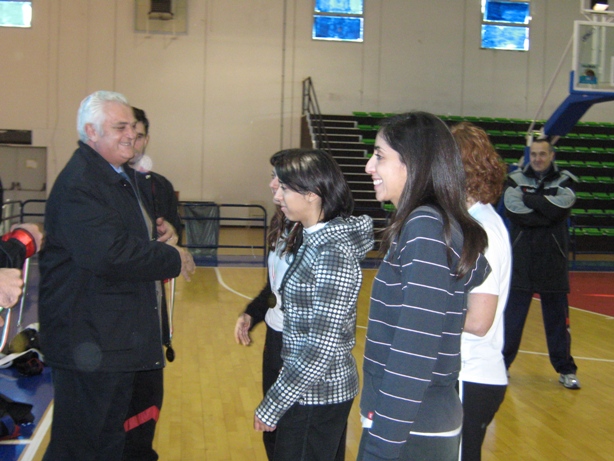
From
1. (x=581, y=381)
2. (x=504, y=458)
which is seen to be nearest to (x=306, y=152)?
(x=504, y=458)

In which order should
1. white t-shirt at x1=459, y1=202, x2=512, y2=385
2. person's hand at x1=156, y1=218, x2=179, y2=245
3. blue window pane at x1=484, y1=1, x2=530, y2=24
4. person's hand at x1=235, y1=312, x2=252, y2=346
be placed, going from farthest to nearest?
blue window pane at x1=484, y1=1, x2=530, y2=24
person's hand at x1=156, y1=218, x2=179, y2=245
person's hand at x1=235, y1=312, x2=252, y2=346
white t-shirt at x1=459, y1=202, x2=512, y2=385

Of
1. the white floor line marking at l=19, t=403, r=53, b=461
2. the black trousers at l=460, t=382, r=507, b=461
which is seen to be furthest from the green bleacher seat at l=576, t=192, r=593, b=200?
the black trousers at l=460, t=382, r=507, b=461

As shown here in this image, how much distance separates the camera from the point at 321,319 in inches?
78.9

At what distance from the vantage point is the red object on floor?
8773 millimetres

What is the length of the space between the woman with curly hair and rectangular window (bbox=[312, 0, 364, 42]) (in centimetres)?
1580

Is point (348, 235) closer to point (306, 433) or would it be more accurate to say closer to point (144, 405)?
point (306, 433)

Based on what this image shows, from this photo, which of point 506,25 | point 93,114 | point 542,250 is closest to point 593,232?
point 506,25

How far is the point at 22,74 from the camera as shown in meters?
16.5

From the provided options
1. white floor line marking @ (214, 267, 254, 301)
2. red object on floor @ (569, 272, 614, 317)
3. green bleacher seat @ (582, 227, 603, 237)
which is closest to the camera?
red object on floor @ (569, 272, 614, 317)

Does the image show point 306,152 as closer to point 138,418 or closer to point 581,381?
point 138,418

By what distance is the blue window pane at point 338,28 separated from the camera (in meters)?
17.4

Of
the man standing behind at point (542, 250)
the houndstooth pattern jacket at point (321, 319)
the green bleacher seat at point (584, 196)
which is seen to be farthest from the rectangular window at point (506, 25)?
the houndstooth pattern jacket at point (321, 319)

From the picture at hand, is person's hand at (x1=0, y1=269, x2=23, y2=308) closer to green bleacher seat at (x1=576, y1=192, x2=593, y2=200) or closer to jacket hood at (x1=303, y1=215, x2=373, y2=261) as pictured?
jacket hood at (x1=303, y1=215, x2=373, y2=261)

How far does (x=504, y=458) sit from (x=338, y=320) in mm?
2257
